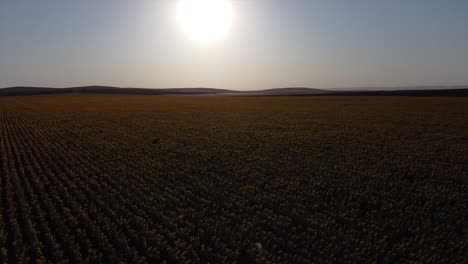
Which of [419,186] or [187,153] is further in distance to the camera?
[187,153]

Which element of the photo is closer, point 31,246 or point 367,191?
point 31,246

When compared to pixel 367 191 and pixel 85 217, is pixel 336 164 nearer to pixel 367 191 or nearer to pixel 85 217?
pixel 367 191

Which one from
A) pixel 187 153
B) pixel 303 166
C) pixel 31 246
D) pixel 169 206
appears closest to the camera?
pixel 31 246

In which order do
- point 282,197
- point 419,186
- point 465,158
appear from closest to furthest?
point 282,197
point 419,186
point 465,158

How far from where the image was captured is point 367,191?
30.0ft

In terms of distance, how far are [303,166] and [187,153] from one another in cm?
622

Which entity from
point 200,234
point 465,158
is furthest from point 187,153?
point 465,158

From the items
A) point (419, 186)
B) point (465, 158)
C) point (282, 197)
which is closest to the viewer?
point (282, 197)

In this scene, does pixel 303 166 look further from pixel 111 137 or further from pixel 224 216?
pixel 111 137

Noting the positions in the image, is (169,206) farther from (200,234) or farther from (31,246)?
(31,246)

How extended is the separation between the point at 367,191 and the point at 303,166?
3.25 meters

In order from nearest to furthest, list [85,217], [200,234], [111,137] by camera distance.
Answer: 1. [200,234]
2. [85,217]
3. [111,137]

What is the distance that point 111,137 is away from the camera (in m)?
19.2

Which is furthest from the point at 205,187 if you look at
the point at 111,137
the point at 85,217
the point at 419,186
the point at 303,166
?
the point at 111,137
